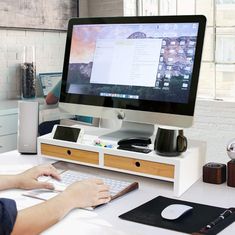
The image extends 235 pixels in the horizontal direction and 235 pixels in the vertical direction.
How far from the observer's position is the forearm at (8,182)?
1.40 metres

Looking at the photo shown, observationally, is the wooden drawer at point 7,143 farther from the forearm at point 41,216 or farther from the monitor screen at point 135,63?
the forearm at point 41,216

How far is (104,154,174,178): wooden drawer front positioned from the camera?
138 centimetres

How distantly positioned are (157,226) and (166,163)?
30 centimetres

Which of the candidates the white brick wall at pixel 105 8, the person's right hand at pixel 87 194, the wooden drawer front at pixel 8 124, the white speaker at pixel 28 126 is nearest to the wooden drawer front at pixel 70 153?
the white speaker at pixel 28 126

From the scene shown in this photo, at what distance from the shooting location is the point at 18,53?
140 inches

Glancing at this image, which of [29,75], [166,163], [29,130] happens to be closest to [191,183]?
[166,163]

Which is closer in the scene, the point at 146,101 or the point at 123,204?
the point at 123,204

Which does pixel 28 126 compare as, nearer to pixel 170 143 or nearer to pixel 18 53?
pixel 170 143

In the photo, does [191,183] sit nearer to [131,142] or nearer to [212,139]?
[131,142]

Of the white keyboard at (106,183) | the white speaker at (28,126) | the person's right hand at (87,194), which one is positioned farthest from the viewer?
the white speaker at (28,126)

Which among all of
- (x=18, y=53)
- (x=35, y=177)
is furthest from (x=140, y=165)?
(x=18, y=53)

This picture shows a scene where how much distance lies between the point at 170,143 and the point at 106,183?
0.25 m

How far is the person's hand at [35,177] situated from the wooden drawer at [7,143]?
1.63 meters

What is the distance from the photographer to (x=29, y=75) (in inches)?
138
